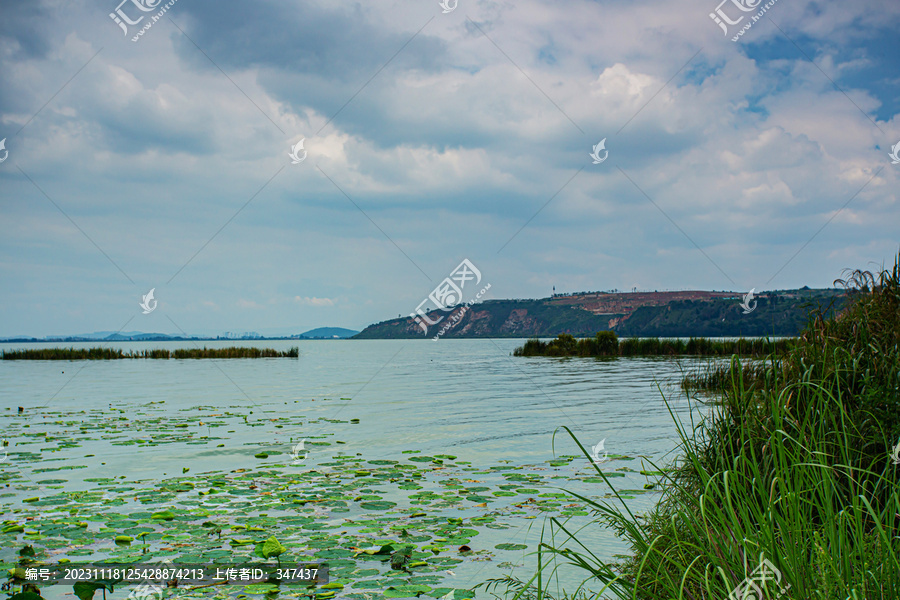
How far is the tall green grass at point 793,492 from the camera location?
2758 millimetres

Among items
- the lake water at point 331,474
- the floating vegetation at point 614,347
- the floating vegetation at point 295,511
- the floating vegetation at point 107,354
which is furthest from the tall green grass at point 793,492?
the floating vegetation at point 107,354

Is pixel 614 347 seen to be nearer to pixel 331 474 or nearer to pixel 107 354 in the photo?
pixel 331 474

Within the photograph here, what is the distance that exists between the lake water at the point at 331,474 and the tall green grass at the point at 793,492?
0.73 m

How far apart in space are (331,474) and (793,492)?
737 centimetres

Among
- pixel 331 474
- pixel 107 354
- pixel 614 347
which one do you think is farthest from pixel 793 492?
pixel 107 354

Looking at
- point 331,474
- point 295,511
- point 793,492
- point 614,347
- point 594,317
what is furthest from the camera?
point 594,317

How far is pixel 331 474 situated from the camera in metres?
9.28

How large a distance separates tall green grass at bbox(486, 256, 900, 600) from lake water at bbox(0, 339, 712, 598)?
73 centimetres

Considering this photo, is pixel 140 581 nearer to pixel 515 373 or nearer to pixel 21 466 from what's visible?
pixel 21 466

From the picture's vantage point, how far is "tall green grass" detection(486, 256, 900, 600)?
109 inches

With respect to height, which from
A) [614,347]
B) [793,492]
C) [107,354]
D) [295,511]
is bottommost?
[295,511]

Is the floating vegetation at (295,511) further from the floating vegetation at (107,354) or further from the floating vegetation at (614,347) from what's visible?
the floating vegetation at (107,354)

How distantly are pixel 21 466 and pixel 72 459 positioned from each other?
0.74 m

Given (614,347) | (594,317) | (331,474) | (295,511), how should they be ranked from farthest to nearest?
A: (594,317) < (614,347) < (331,474) < (295,511)
